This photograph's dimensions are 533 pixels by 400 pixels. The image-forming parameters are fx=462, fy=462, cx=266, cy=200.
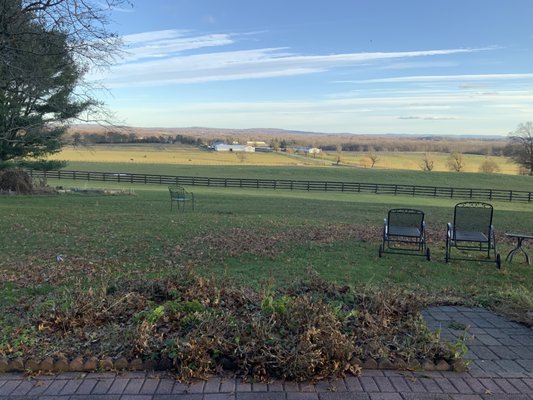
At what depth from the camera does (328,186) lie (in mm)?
42562

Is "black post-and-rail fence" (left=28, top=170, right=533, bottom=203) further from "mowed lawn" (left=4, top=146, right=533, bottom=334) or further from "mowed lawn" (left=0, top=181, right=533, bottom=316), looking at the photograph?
"mowed lawn" (left=0, top=181, right=533, bottom=316)

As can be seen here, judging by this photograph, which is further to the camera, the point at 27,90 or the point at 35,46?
the point at 27,90

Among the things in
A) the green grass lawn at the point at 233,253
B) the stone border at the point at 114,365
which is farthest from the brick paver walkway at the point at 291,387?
the green grass lawn at the point at 233,253

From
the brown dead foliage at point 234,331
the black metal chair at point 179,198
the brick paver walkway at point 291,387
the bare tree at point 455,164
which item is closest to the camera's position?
the brick paver walkway at point 291,387

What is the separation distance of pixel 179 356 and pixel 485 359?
2.38 metres

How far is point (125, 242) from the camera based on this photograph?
10328 millimetres

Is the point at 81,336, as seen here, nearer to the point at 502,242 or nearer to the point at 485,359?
the point at 485,359

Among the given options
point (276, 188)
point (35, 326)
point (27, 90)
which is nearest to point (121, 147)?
point (276, 188)

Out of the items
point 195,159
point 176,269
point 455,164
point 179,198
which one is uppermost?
point 176,269

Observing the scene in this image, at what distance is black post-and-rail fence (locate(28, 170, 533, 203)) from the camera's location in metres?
39.2

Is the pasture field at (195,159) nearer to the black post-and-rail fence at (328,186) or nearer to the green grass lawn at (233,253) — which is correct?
the black post-and-rail fence at (328,186)

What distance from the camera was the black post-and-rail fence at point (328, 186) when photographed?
39156 mm

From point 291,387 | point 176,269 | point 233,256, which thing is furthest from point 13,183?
point 291,387

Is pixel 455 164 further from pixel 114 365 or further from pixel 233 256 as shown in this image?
pixel 114 365
